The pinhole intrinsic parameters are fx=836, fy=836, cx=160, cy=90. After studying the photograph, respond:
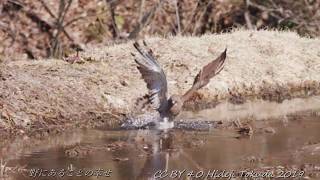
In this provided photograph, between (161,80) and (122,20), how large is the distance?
7845mm

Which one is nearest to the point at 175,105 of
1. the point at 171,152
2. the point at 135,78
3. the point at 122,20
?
the point at 171,152

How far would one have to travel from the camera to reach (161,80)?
8859mm

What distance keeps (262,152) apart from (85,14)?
9.01m

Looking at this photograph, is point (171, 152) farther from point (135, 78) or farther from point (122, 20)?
point (122, 20)

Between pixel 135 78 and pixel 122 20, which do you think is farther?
pixel 122 20

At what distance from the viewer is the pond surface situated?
6.95 meters

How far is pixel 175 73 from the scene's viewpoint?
11.5 meters

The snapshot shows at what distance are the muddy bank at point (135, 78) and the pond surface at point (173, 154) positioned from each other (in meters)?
0.58

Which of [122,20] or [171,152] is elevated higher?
[122,20]

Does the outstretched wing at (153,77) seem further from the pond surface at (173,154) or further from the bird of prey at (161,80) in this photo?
the pond surface at (173,154)

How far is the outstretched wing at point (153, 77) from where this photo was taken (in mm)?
8776

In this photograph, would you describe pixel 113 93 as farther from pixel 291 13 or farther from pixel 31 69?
pixel 291 13

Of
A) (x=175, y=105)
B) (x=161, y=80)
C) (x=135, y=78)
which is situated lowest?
(x=175, y=105)

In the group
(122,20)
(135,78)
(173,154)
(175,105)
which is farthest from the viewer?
(122,20)
